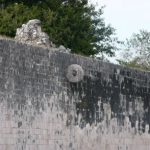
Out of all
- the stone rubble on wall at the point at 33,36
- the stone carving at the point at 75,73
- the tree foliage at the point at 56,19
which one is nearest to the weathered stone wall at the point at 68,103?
the stone carving at the point at 75,73

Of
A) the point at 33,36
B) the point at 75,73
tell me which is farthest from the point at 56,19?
the point at 75,73

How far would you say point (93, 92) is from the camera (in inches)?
487

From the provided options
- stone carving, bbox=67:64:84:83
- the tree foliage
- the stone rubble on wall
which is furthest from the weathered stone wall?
the tree foliage

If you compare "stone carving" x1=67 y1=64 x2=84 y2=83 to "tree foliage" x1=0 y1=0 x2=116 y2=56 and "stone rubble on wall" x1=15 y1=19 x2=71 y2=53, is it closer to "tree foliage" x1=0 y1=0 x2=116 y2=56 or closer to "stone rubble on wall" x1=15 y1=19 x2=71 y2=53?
"stone rubble on wall" x1=15 y1=19 x2=71 y2=53

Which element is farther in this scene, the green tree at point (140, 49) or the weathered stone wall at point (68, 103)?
the green tree at point (140, 49)

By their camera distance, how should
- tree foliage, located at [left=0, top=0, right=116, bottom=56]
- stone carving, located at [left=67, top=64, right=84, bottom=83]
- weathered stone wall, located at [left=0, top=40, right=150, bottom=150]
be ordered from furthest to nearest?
tree foliage, located at [left=0, top=0, right=116, bottom=56], stone carving, located at [left=67, top=64, right=84, bottom=83], weathered stone wall, located at [left=0, top=40, right=150, bottom=150]

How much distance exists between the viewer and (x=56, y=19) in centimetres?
2077

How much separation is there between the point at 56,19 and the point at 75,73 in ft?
30.0

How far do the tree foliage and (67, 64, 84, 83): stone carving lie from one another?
26.5 feet

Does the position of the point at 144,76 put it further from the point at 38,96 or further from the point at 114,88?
the point at 38,96

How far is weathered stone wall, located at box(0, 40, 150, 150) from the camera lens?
Answer: 10.4m

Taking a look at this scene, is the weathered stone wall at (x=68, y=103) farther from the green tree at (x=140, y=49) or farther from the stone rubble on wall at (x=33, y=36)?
the green tree at (x=140, y=49)

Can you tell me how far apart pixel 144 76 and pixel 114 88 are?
1417 mm

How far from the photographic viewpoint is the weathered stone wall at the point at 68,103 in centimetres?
1043
